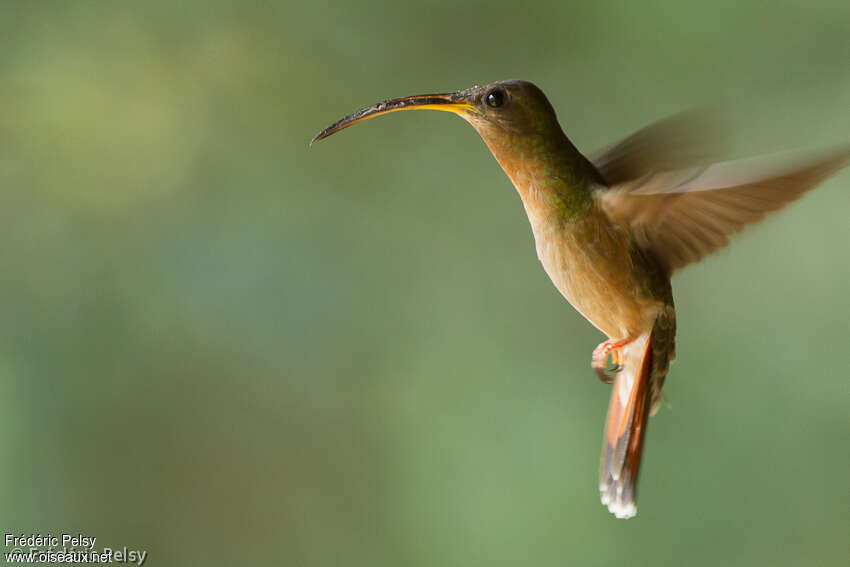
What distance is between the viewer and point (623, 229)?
69 cm

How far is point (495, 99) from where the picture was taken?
66 cm

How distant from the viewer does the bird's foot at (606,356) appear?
0.71 m

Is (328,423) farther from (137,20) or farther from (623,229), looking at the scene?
(623,229)

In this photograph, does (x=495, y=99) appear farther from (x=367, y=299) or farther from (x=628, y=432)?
(x=367, y=299)

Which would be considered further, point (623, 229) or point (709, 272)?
point (709, 272)

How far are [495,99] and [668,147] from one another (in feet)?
0.67

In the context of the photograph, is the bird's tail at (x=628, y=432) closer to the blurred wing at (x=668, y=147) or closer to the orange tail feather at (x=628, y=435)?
the orange tail feather at (x=628, y=435)

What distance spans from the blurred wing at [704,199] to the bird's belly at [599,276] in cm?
3

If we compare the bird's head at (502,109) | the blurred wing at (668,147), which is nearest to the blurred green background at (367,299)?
the blurred wing at (668,147)

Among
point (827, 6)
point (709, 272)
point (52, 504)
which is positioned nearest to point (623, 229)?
point (709, 272)

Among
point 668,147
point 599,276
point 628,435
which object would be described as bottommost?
point 628,435

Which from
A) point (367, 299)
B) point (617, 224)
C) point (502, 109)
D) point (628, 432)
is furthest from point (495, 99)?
point (367, 299)

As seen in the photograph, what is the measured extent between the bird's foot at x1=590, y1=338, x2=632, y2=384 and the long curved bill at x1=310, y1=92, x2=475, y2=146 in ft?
0.72

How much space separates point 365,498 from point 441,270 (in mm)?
448
